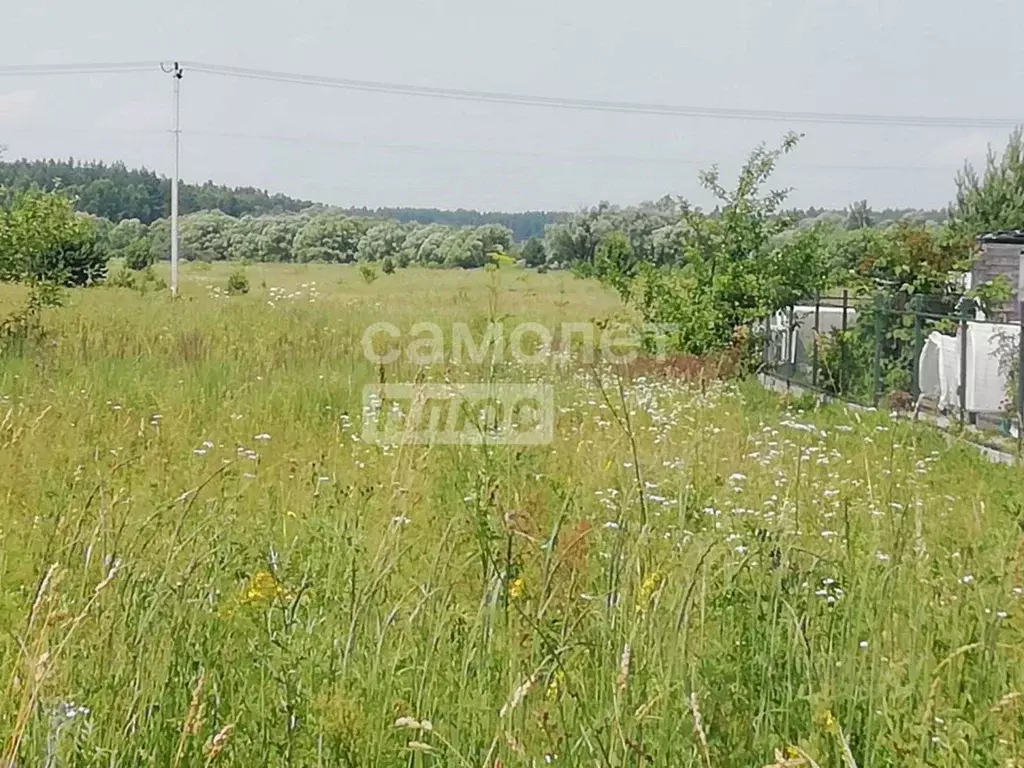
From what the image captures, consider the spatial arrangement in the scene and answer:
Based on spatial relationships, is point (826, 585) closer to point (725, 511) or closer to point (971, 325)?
point (725, 511)

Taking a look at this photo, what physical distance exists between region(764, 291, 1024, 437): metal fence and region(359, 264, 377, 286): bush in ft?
49.2

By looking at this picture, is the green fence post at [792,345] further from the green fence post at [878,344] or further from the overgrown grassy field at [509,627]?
the overgrown grassy field at [509,627]

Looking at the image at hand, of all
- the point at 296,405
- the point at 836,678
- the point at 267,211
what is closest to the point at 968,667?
the point at 836,678

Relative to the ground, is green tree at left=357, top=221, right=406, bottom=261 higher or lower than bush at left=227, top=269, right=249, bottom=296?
higher

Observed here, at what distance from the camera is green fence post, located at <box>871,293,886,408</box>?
9.51m

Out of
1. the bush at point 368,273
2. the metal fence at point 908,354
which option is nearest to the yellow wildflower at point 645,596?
the metal fence at point 908,354

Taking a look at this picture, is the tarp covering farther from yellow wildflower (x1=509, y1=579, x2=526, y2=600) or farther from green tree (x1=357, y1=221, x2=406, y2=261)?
green tree (x1=357, y1=221, x2=406, y2=261)

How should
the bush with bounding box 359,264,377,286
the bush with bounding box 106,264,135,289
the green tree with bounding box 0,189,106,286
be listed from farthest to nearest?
the bush with bounding box 359,264,377,286 < the bush with bounding box 106,264,135,289 < the green tree with bounding box 0,189,106,286

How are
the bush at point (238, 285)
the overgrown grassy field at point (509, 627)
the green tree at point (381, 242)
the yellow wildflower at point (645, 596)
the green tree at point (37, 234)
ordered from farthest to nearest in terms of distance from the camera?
the green tree at point (381, 242) → the bush at point (238, 285) → the green tree at point (37, 234) → the yellow wildflower at point (645, 596) → the overgrown grassy field at point (509, 627)

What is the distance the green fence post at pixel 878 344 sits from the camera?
374 inches

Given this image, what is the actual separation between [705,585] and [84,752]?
1.18 meters

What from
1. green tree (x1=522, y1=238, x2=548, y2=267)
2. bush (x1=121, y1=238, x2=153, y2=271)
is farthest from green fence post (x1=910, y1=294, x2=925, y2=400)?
bush (x1=121, y1=238, x2=153, y2=271)

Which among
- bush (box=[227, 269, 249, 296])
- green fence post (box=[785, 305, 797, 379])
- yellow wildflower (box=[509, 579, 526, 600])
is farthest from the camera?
bush (box=[227, 269, 249, 296])

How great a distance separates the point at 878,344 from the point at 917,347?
0.39 meters
